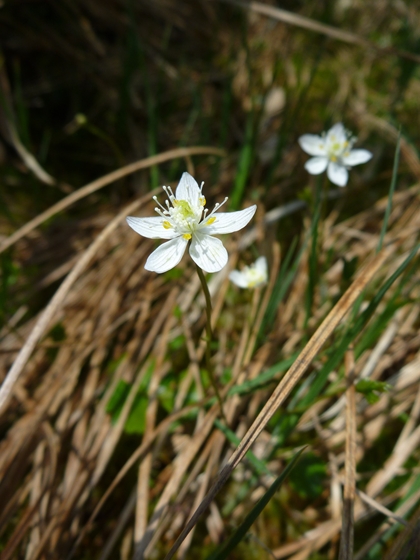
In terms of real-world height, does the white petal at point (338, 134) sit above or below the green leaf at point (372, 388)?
above

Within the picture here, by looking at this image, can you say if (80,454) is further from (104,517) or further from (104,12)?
(104,12)

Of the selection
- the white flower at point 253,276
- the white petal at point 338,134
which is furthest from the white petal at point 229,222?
the white petal at point 338,134

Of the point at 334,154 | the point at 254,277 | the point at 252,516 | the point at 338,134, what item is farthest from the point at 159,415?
the point at 338,134

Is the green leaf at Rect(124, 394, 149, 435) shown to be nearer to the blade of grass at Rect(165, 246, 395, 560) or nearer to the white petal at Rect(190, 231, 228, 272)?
the blade of grass at Rect(165, 246, 395, 560)

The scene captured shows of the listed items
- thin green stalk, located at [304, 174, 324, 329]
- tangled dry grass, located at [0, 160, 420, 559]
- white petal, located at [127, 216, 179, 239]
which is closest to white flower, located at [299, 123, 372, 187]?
thin green stalk, located at [304, 174, 324, 329]

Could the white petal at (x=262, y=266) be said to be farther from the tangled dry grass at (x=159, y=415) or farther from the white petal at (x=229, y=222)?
the white petal at (x=229, y=222)

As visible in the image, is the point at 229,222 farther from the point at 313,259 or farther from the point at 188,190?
the point at 313,259

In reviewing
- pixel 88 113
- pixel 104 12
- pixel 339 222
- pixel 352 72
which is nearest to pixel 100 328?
pixel 339 222
